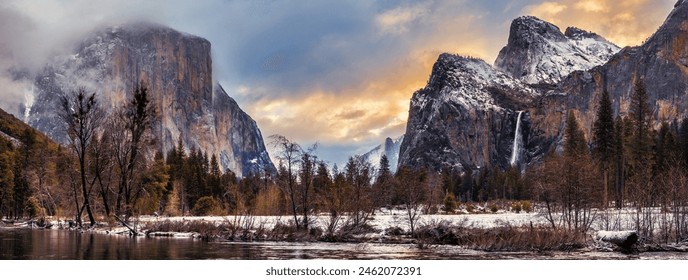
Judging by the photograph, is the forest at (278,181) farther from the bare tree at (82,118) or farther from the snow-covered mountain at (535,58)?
the snow-covered mountain at (535,58)

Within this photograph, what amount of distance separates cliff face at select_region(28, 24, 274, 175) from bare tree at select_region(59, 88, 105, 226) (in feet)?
1.33

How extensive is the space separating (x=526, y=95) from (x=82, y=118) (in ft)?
495

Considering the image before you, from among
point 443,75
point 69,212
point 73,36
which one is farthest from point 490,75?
point 73,36

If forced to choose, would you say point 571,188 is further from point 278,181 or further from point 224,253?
point 224,253

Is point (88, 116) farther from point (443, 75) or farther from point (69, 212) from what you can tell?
point (443, 75)

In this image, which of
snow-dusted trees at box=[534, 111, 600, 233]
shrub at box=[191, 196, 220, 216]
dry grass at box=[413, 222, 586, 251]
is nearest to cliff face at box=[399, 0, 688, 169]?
shrub at box=[191, 196, 220, 216]

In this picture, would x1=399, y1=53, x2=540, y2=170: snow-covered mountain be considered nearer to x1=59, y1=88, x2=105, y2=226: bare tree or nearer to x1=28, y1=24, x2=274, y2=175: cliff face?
x1=59, y1=88, x2=105, y2=226: bare tree

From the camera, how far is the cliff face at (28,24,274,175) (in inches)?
567

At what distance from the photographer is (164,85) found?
64.5ft

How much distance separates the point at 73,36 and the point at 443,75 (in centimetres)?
16033

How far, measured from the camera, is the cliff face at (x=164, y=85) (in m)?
14.4

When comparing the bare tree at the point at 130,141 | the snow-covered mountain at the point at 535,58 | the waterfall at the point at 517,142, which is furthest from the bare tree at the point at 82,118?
the snow-covered mountain at the point at 535,58

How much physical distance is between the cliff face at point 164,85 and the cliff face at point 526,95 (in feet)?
252
